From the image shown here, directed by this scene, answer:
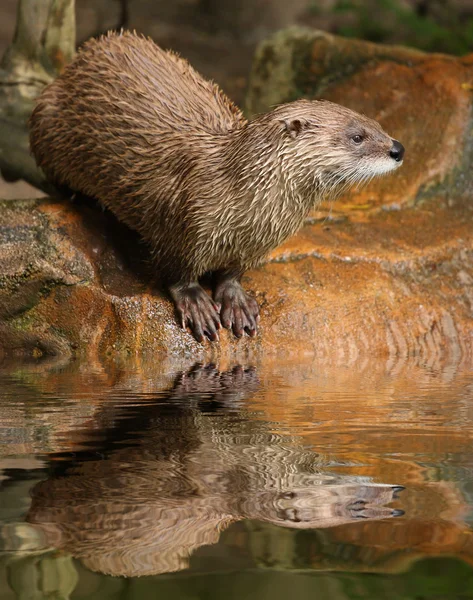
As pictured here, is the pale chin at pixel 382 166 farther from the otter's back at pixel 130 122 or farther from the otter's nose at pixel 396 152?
the otter's back at pixel 130 122

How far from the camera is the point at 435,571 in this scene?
120 centimetres

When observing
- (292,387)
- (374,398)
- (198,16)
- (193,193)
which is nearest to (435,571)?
(374,398)

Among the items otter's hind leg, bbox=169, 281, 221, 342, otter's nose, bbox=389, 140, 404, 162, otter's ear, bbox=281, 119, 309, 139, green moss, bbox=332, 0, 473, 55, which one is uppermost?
green moss, bbox=332, 0, 473, 55

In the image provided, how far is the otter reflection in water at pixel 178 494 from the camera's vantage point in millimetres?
1312

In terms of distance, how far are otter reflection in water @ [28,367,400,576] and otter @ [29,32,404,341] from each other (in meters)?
1.36

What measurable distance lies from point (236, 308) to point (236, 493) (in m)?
2.20

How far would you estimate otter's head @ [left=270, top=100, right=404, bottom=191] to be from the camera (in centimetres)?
331

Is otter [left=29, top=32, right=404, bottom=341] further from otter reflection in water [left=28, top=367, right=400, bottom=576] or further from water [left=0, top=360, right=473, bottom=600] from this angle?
otter reflection in water [left=28, top=367, right=400, bottom=576]

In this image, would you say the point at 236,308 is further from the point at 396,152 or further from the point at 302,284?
the point at 396,152

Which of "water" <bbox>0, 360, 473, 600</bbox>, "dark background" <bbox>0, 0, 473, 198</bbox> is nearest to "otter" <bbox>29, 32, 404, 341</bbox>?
"water" <bbox>0, 360, 473, 600</bbox>

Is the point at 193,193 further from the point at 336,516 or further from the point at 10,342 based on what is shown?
the point at 336,516

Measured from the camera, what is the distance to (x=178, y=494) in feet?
5.13

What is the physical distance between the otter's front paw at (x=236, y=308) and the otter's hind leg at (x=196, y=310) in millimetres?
37

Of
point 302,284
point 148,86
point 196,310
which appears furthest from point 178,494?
point 148,86
